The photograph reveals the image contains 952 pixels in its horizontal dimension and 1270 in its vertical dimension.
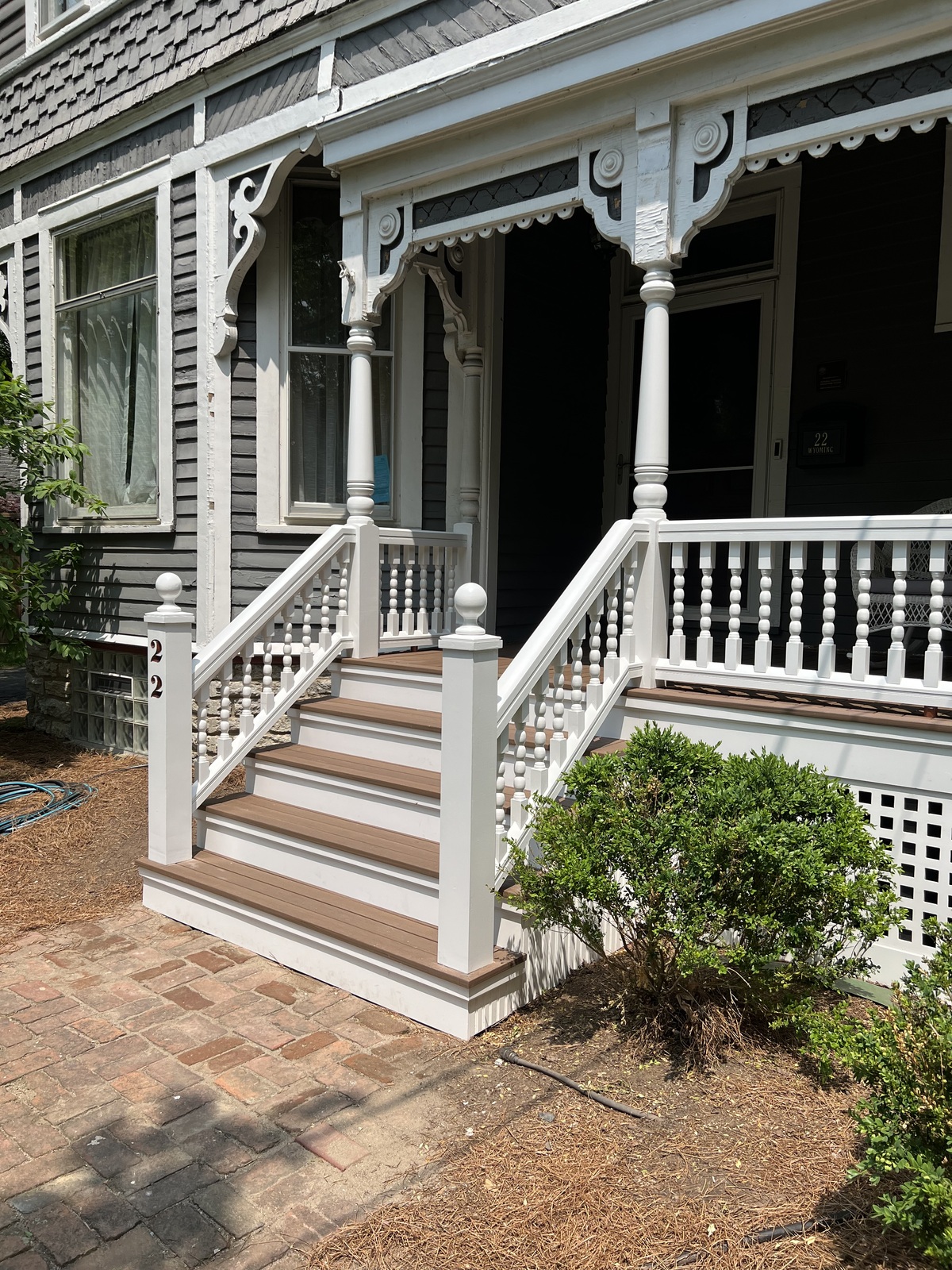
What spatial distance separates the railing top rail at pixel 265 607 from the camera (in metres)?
4.43

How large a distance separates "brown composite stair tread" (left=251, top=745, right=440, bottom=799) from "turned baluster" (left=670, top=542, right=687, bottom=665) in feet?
3.95

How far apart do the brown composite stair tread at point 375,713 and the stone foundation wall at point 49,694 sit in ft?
12.3

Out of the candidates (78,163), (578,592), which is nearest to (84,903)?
(578,592)

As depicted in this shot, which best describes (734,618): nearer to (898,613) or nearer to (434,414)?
(898,613)

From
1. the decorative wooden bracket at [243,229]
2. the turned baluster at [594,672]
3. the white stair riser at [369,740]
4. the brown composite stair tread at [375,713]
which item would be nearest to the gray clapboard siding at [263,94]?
the decorative wooden bracket at [243,229]

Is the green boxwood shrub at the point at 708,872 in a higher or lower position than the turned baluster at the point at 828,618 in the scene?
lower

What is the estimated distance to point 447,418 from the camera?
6.02 metres

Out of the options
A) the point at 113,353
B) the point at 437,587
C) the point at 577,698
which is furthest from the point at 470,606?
the point at 113,353

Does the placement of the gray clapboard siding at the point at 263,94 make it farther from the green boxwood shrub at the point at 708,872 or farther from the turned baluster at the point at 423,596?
the green boxwood shrub at the point at 708,872

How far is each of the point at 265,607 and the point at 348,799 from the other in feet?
3.67

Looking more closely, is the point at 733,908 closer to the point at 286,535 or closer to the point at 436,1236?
the point at 436,1236

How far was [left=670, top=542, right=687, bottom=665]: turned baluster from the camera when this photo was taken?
3.96m

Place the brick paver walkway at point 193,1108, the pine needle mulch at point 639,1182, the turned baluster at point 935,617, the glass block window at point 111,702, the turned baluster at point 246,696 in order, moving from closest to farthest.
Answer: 1. the pine needle mulch at point 639,1182
2. the brick paver walkway at point 193,1108
3. the turned baluster at point 935,617
4. the turned baluster at point 246,696
5. the glass block window at point 111,702

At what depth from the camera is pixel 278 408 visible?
6105mm
